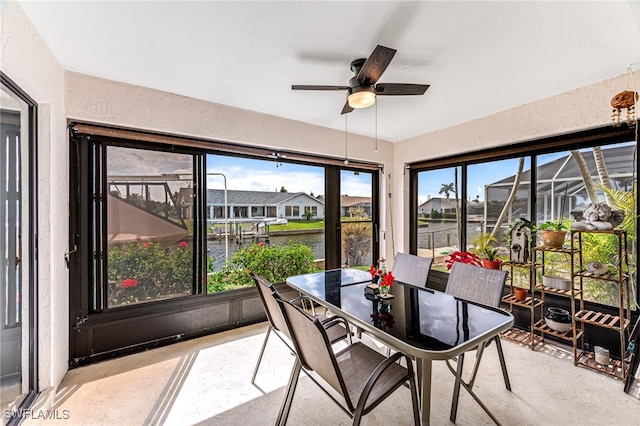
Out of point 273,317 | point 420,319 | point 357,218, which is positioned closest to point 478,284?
point 420,319

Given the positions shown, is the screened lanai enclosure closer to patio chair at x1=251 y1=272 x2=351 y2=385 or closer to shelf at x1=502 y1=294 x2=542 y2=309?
A: shelf at x1=502 y1=294 x2=542 y2=309

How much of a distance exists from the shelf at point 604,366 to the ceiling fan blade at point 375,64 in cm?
293

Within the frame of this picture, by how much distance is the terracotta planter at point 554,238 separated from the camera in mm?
2596

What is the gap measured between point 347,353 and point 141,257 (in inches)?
86.2

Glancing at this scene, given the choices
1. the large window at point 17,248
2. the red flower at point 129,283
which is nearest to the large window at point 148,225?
the red flower at point 129,283

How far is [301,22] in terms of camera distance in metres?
1.67

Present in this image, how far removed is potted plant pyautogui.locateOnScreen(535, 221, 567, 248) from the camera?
2602 millimetres

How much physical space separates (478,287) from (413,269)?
68 cm

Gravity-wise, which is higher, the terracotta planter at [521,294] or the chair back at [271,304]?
the chair back at [271,304]

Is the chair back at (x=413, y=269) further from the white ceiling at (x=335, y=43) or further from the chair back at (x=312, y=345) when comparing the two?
the white ceiling at (x=335, y=43)

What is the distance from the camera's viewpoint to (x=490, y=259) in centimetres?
312

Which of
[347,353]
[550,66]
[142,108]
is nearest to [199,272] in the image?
[142,108]

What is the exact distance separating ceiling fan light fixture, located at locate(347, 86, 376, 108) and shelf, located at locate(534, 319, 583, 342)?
2.72 metres

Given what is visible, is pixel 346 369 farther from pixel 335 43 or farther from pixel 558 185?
pixel 558 185
